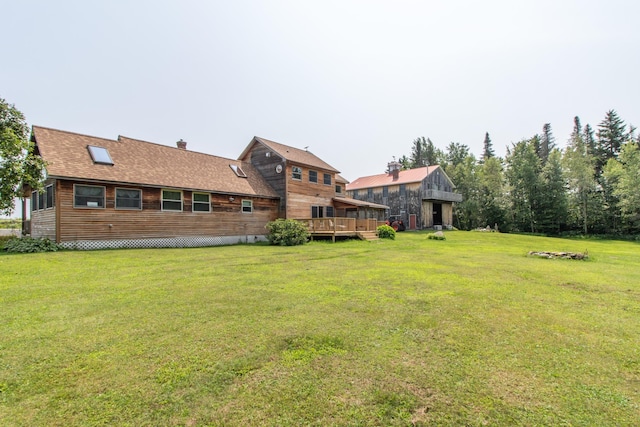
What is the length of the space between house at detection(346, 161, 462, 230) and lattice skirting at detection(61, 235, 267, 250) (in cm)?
1977

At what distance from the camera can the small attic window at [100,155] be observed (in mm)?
14467

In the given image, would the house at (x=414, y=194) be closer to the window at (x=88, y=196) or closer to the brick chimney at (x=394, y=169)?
the brick chimney at (x=394, y=169)

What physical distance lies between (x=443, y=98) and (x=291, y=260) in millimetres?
12349

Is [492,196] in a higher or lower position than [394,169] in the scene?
lower

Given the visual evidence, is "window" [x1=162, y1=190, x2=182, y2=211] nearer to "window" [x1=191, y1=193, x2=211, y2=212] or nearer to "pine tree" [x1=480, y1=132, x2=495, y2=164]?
"window" [x1=191, y1=193, x2=211, y2=212]

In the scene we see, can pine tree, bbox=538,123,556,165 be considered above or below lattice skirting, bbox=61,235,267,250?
above

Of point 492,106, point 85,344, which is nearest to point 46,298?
point 85,344

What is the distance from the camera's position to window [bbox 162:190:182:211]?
52.4ft

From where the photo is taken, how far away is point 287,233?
17.3 m

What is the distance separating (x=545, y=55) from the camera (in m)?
11.8

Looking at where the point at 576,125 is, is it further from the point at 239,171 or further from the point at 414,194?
the point at 239,171

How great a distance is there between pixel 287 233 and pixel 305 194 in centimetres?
613

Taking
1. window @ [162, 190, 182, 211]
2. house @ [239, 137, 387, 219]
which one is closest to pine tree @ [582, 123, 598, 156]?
house @ [239, 137, 387, 219]

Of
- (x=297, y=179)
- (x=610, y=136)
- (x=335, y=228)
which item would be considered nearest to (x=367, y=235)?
(x=335, y=228)
